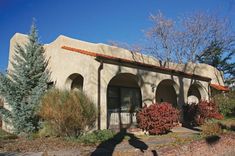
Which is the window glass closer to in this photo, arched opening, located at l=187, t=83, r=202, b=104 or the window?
the window

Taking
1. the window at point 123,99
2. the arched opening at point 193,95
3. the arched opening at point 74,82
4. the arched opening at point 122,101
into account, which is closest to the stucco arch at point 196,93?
the arched opening at point 193,95

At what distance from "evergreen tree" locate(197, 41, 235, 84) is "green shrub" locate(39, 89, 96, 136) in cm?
2845

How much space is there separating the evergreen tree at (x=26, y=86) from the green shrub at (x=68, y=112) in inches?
118

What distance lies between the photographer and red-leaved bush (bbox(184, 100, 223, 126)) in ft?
57.7

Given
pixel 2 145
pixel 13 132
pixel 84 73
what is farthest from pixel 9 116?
pixel 84 73

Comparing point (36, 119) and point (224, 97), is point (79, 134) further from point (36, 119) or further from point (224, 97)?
point (224, 97)

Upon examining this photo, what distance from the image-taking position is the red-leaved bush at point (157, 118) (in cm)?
1366

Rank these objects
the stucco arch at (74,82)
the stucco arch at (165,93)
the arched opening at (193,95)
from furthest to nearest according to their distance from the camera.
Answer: the arched opening at (193,95) → the stucco arch at (165,93) → the stucco arch at (74,82)

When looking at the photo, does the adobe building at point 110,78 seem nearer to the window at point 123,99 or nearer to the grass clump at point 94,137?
the window at point 123,99

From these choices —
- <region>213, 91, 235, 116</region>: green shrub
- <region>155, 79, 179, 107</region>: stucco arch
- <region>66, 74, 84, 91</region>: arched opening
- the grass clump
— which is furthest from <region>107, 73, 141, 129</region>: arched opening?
<region>213, 91, 235, 116</region>: green shrub

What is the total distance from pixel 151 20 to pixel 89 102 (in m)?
26.3

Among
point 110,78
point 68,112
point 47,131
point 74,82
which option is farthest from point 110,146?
point 74,82

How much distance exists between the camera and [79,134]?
1133 centimetres

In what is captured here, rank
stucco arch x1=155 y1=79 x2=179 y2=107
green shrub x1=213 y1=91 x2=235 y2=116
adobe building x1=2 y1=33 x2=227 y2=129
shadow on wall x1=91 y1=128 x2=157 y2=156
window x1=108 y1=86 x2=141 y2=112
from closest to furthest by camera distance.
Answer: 1. shadow on wall x1=91 y1=128 x2=157 y2=156
2. adobe building x1=2 y1=33 x2=227 y2=129
3. window x1=108 y1=86 x2=141 y2=112
4. stucco arch x1=155 y1=79 x2=179 y2=107
5. green shrub x1=213 y1=91 x2=235 y2=116
